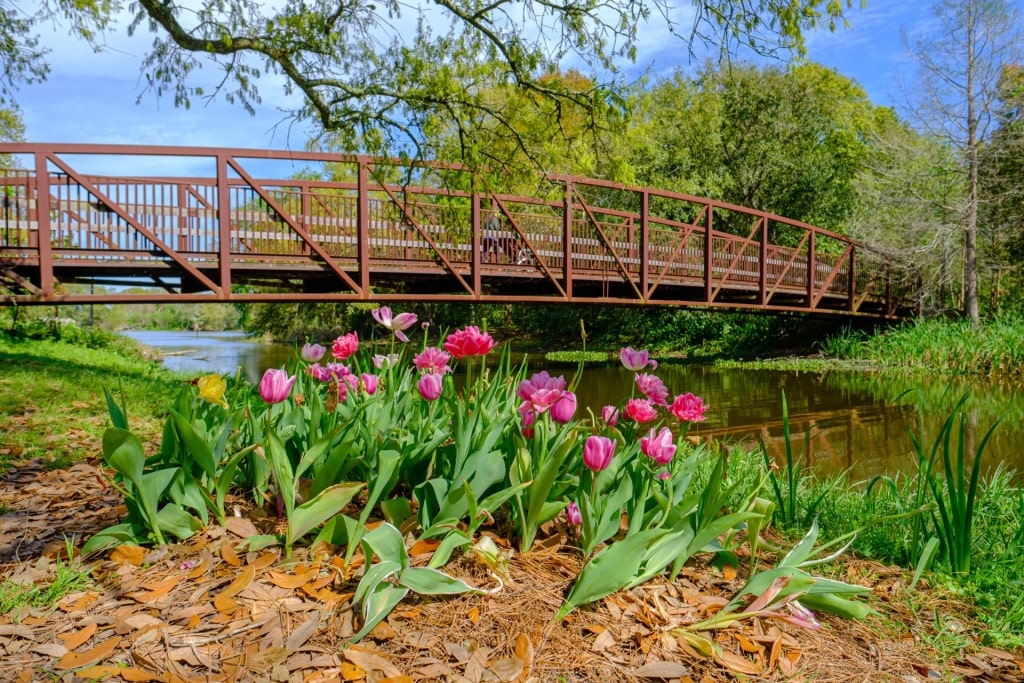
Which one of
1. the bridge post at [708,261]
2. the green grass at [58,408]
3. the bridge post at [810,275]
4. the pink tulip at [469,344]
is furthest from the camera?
the bridge post at [810,275]

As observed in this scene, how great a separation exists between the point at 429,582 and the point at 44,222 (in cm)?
845

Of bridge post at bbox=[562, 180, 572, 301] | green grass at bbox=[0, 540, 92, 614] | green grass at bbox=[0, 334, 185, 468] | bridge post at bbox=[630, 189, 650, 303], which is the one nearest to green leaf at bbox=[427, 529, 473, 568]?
green grass at bbox=[0, 540, 92, 614]

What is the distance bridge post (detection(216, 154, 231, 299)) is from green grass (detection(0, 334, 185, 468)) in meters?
1.78

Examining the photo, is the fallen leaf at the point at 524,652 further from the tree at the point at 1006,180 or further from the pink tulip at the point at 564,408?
the tree at the point at 1006,180

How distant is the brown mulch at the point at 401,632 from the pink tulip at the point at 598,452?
365 mm

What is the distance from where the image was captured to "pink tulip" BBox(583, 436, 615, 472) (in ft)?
5.84

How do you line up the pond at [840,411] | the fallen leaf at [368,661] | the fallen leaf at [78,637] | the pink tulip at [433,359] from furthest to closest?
the pond at [840,411] < the pink tulip at [433,359] < the fallen leaf at [78,637] < the fallen leaf at [368,661]

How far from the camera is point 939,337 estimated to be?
45.5 feet

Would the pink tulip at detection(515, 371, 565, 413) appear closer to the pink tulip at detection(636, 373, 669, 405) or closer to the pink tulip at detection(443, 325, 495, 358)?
the pink tulip at detection(443, 325, 495, 358)

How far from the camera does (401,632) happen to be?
5.40 feet

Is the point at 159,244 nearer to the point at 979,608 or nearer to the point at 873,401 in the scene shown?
the point at 979,608

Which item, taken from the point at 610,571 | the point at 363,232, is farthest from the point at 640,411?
the point at 363,232

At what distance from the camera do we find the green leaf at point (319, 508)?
1.82m

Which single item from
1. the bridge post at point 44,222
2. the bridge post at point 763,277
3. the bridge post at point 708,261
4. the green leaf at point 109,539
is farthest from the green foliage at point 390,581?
the bridge post at point 763,277
